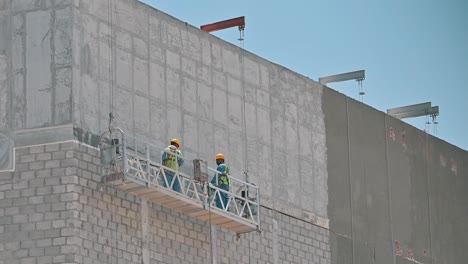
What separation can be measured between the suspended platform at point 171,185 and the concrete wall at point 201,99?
618 mm

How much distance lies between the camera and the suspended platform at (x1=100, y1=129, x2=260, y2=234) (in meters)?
43.0

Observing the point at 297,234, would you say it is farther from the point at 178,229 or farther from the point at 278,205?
the point at 178,229

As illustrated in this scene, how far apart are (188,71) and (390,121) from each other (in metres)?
14.2

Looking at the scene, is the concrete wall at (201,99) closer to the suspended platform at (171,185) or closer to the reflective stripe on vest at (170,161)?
the suspended platform at (171,185)

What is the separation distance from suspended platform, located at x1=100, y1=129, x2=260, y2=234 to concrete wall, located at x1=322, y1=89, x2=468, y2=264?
7790 mm

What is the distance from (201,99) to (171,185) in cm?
518

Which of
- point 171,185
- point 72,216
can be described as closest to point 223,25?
point 171,185

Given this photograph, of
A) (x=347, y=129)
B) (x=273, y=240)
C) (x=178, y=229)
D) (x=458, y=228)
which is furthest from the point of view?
(x=458, y=228)

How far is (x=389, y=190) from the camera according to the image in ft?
191

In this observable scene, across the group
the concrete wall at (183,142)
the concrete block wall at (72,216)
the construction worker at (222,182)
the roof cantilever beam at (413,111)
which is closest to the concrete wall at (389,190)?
the concrete wall at (183,142)

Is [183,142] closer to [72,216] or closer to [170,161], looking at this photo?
[170,161]

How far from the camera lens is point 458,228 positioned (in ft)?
210

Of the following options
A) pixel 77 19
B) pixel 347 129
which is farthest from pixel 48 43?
pixel 347 129

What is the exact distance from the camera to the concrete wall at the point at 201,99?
44.1m
